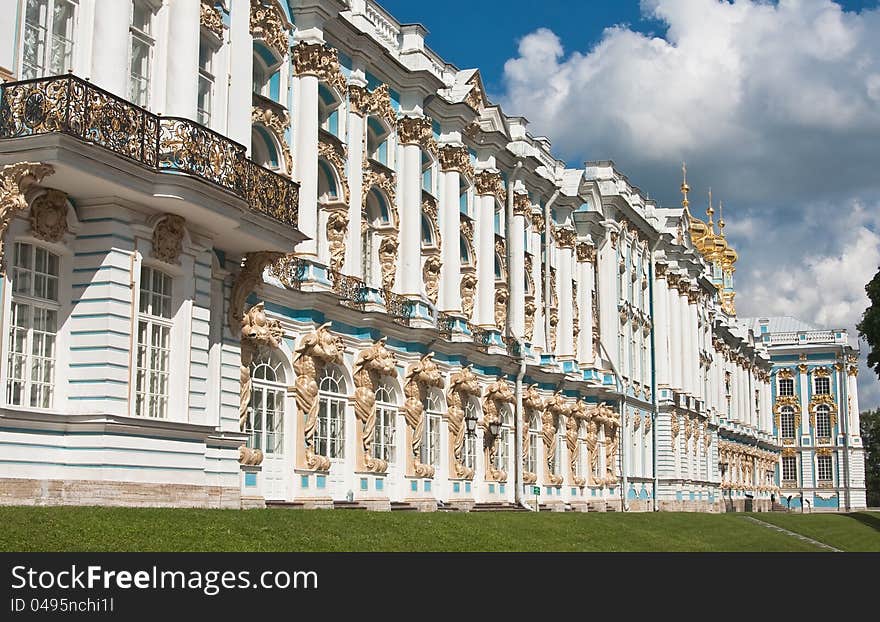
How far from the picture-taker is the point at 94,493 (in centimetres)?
1769

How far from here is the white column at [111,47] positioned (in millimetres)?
18672

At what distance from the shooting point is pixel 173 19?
20.4 meters

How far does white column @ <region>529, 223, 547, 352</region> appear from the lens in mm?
43881

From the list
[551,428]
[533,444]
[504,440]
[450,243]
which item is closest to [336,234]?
[450,243]

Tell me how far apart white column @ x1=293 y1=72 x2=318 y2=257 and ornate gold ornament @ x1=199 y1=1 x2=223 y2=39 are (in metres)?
6.38

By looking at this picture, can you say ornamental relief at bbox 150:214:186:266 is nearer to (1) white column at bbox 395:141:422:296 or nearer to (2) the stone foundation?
(2) the stone foundation

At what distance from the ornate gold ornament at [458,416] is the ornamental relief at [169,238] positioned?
1729cm

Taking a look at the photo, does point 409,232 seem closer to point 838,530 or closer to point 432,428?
point 432,428

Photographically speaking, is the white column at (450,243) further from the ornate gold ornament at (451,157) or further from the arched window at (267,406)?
the arched window at (267,406)

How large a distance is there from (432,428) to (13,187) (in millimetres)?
19943

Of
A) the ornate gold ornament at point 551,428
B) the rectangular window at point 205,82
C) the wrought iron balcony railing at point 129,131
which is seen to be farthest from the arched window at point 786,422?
the rectangular window at point 205,82
